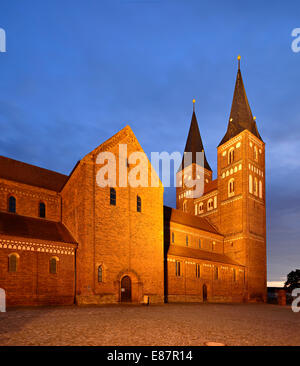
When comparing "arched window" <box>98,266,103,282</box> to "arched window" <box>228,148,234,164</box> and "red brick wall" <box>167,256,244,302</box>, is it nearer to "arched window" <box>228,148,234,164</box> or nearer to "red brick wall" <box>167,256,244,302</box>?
"red brick wall" <box>167,256,244,302</box>

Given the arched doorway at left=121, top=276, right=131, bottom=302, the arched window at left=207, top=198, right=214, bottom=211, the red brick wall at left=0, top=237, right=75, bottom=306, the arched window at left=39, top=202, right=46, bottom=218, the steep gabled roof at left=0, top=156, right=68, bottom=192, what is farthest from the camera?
the arched window at left=207, top=198, right=214, bottom=211

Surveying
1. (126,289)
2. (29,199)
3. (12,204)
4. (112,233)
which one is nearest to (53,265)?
(112,233)

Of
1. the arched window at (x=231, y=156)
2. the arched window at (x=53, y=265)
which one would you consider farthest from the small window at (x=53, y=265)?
the arched window at (x=231, y=156)

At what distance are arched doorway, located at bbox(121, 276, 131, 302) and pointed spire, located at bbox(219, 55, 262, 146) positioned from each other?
29431 mm

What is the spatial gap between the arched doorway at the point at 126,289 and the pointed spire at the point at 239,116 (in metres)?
29.4

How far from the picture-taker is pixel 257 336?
9.63m

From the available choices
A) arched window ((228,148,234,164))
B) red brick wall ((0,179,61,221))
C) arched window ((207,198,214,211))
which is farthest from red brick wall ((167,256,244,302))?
arched window ((228,148,234,164))

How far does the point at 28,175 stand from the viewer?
27.6m

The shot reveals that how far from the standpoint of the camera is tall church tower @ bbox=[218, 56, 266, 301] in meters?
41.6

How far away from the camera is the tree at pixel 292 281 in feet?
166

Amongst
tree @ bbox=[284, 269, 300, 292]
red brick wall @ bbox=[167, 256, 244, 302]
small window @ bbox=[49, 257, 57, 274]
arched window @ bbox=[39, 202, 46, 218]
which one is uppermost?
arched window @ bbox=[39, 202, 46, 218]

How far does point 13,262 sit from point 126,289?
28.0 ft

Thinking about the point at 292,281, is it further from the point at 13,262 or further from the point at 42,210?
the point at 13,262

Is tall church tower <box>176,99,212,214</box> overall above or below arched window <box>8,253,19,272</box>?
above
